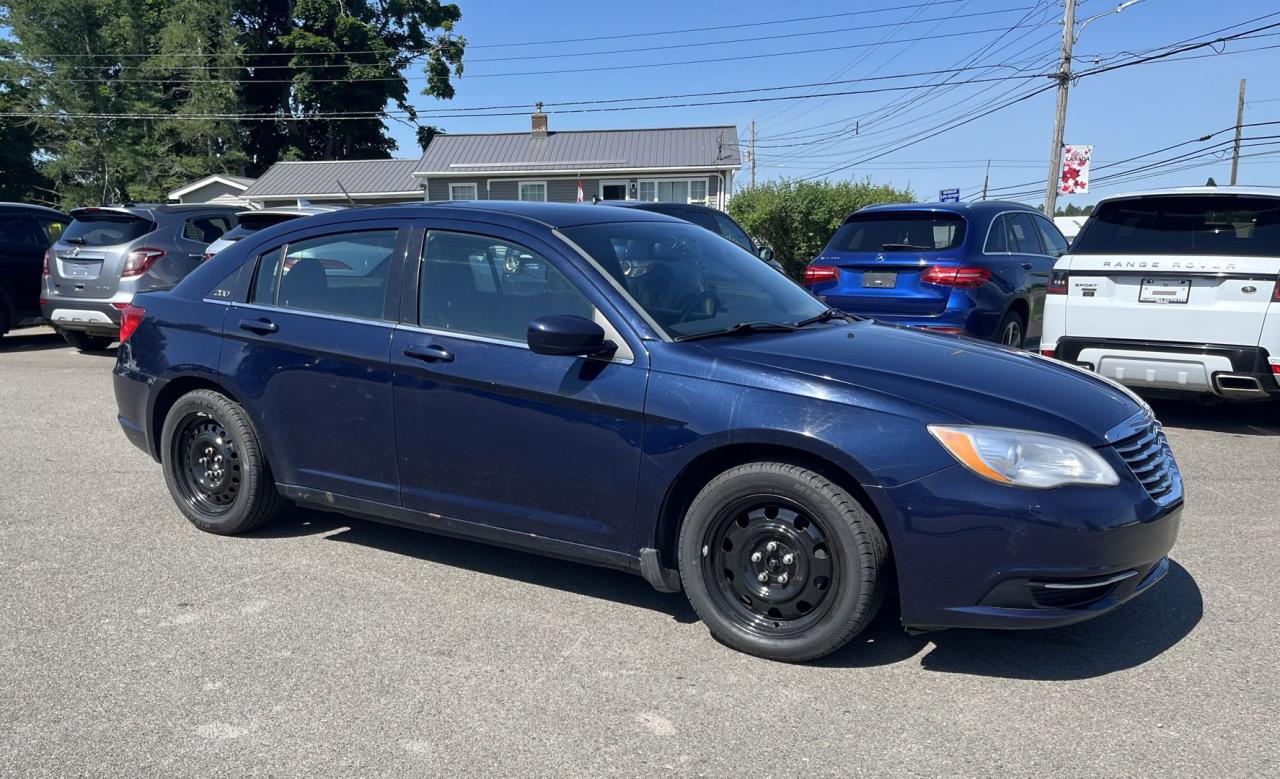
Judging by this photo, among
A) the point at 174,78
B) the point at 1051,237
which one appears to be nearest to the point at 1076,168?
the point at 1051,237

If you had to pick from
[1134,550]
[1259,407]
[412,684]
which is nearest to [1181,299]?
[1259,407]

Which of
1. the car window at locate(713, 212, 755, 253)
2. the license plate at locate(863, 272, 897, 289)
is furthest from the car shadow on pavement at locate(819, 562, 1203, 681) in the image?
the car window at locate(713, 212, 755, 253)

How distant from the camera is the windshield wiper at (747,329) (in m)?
3.91

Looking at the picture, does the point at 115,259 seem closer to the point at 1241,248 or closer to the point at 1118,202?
the point at 1118,202

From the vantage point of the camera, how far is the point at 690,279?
4348mm

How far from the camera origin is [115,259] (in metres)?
11.3

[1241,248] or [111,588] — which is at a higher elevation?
[1241,248]

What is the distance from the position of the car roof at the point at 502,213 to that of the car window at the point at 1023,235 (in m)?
5.85

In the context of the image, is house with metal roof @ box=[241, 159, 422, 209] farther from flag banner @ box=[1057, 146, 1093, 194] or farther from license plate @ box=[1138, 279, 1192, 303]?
license plate @ box=[1138, 279, 1192, 303]

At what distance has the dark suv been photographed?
40.4ft

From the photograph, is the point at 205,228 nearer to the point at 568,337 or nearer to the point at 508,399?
the point at 508,399

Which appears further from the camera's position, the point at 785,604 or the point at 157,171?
the point at 157,171

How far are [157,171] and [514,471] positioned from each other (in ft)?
181

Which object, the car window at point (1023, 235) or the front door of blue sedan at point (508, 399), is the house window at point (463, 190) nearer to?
the car window at point (1023, 235)
